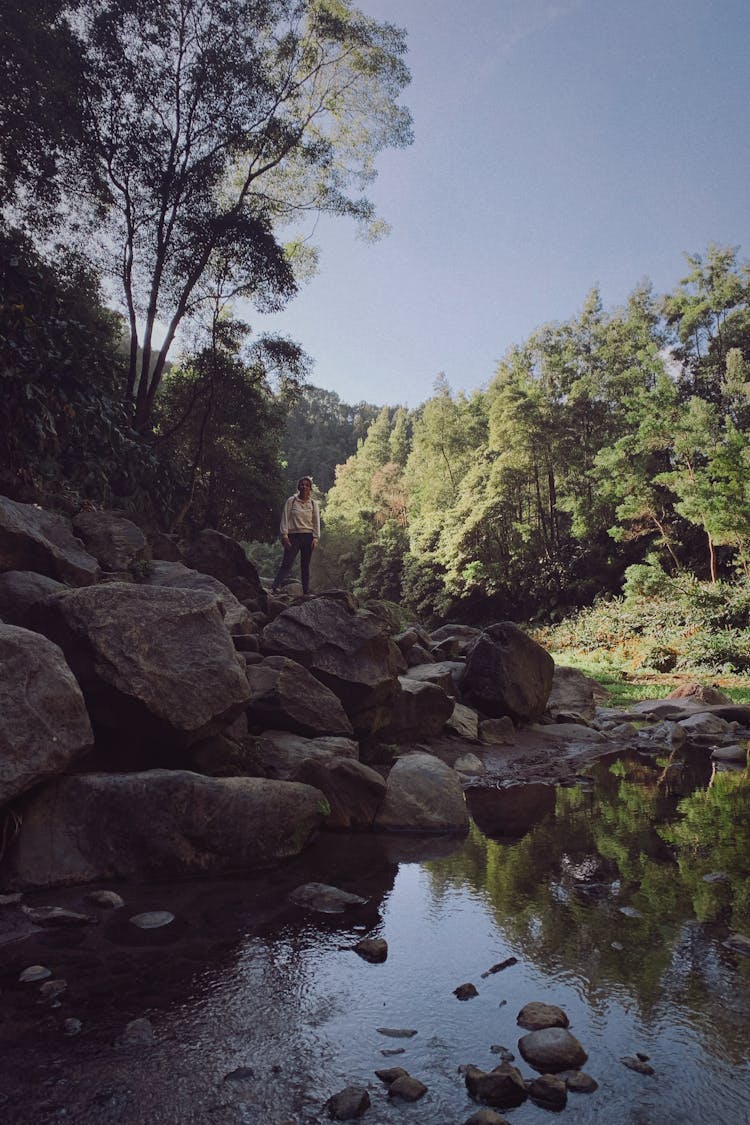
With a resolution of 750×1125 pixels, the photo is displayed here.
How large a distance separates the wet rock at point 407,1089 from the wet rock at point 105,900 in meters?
1.95

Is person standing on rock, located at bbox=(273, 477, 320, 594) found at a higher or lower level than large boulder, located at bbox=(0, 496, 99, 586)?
higher

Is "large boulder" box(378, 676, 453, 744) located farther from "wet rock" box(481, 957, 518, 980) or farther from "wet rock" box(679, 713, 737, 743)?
"wet rock" box(679, 713, 737, 743)

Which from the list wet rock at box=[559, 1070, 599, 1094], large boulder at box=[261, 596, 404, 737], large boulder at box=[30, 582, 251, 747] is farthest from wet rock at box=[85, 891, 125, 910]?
large boulder at box=[261, 596, 404, 737]

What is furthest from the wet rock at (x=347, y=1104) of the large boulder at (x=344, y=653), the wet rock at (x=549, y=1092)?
the large boulder at (x=344, y=653)

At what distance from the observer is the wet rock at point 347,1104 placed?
82.7 inches

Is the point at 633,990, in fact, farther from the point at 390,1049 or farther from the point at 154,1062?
the point at 154,1062

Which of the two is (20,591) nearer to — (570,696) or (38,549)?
(38,549)

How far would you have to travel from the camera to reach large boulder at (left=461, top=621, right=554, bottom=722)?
31.6 feet

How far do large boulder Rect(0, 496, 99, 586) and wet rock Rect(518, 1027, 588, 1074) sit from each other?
17.5ft

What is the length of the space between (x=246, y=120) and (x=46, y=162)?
4.69 metres

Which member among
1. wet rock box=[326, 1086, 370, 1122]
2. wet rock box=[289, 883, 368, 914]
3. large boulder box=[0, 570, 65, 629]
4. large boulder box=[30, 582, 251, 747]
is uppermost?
large boulder box=[0, 570, 65, 629]

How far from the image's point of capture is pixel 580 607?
29.9m

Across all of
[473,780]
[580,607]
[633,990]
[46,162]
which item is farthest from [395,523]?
[633,990]

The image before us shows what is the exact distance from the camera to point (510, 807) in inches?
246
